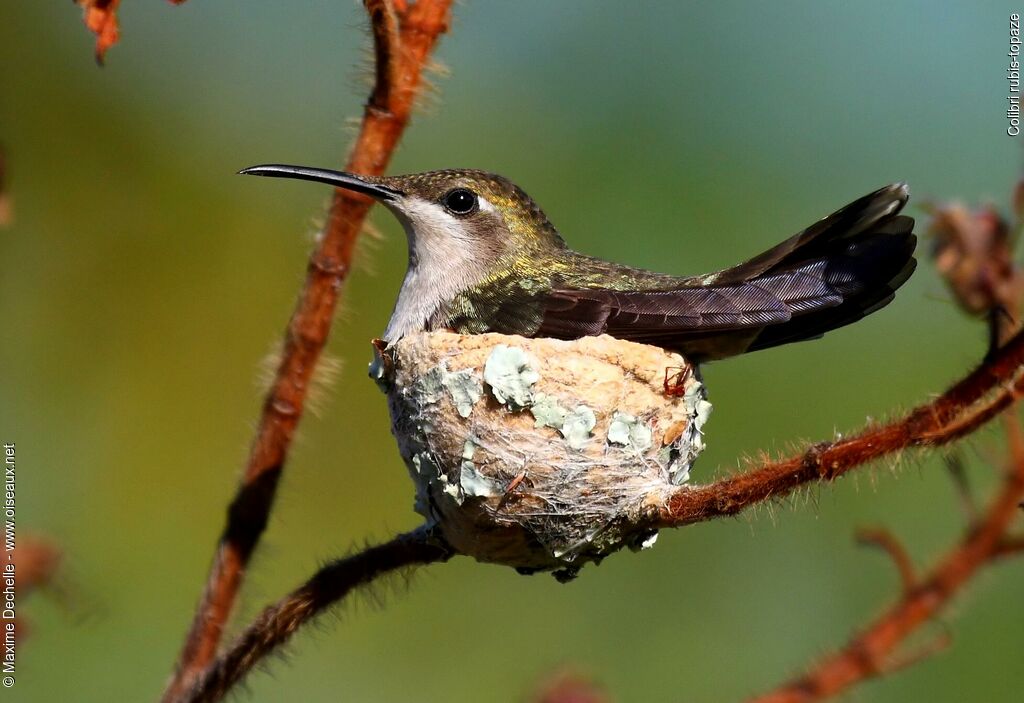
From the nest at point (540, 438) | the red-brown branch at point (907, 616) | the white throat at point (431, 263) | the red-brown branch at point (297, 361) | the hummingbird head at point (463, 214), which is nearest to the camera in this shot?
the red-brown branch at point (907, 616)

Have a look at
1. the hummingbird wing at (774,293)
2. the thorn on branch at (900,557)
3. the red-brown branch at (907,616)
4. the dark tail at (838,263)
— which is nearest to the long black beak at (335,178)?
the hummingbird wing at (774,293)

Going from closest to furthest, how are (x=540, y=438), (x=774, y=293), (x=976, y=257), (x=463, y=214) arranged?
(x=976, y=257), (x=540, y=438), (x=774, y=293), (x=463, y=214)

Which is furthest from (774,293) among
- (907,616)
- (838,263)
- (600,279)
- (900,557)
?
(907,616)

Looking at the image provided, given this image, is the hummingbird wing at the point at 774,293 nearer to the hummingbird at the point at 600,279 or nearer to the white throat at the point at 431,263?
the hummingbird at the point at 600,279

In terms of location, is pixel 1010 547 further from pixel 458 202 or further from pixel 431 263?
pixel 458 202

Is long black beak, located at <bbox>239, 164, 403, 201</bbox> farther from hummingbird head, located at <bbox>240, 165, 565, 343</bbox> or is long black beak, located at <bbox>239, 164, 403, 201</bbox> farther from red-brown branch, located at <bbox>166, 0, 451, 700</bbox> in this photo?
red-brown branch, located at <bbox>166, 0, 451, 700</bbox>

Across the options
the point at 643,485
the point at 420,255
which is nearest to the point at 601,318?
the point at 643,485
